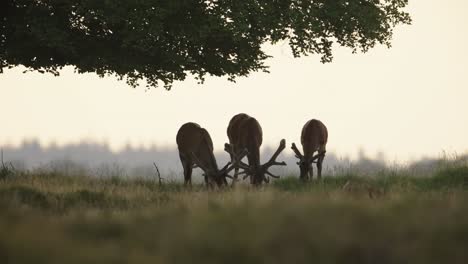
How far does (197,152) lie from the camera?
70.2ft

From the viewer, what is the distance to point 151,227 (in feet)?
31.3

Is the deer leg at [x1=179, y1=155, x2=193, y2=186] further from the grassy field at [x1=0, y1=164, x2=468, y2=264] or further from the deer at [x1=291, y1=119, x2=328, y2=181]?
the grassy field at [x1=0, y1=164, x2=468, y2=264]

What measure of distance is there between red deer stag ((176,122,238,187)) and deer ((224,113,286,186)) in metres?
0.50

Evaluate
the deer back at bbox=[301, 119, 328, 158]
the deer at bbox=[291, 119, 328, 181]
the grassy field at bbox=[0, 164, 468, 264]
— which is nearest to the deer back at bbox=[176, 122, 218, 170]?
the deer at bbox=[291, 119, 328, 181]

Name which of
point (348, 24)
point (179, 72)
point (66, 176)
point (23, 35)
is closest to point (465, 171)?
point (348, 24)

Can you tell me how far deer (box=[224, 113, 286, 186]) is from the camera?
771 inches

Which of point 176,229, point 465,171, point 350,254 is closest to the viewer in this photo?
point 350,254

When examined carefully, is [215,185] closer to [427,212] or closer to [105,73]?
[105,73]

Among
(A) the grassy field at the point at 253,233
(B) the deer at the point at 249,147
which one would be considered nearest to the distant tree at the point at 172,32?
(B) the deer at the point at 249,147

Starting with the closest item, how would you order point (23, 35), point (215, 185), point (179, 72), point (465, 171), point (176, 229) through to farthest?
1. point (176, 229)
2. point (215, 185)
3. point (465, 171)
4. point (23, 35)
5. point (179, 72)

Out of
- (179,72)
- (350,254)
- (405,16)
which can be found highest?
(405,16)

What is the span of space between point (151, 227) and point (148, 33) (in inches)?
484

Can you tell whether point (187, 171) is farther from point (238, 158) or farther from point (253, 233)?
point (253, 233)

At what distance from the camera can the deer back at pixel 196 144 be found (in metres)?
20.9
